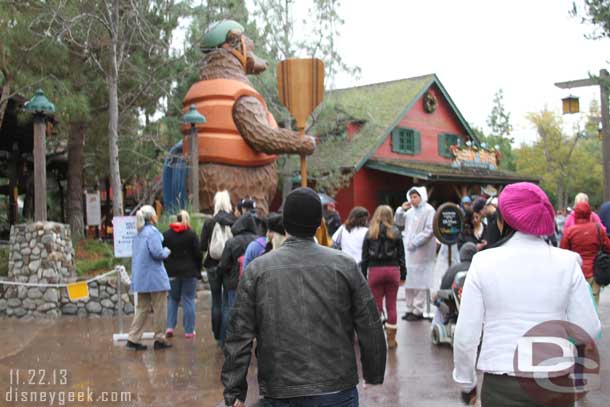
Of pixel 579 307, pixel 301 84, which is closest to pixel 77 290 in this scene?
pixel 301 84

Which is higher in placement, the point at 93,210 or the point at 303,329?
the point at 93,210

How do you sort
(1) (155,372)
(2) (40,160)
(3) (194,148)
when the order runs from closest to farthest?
(1) (155,372) → (2) (40,160) → (3) (194,148)

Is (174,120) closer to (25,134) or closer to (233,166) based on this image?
(25,134)

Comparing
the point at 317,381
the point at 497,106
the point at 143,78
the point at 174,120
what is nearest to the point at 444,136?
the point at 174,120

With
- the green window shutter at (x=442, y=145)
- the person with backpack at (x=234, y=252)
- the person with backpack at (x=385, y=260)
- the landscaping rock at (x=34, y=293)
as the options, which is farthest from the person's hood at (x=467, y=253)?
the green window shutter at (x=442, y=145)

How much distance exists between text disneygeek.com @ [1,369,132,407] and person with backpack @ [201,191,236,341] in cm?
169

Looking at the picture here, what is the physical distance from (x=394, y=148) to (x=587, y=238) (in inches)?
710

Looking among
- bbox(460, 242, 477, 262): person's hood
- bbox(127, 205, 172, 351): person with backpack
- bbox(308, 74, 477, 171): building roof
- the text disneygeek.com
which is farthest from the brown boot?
bbox(308, 74, 477, 171): building roof

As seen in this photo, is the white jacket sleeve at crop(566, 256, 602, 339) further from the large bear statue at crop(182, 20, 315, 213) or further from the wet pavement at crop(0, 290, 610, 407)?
the large bear statue at crop(182, 20, 315, 213)

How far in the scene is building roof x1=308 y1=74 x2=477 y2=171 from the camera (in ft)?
71.4

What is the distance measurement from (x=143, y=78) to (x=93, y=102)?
4.42ft

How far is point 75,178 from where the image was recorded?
49.3ft

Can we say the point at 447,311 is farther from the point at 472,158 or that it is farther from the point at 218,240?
the point at 472,158

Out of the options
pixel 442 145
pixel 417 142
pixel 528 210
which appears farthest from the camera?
pixel 442 145
